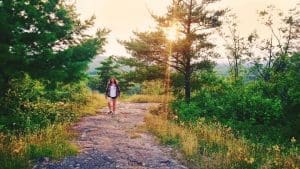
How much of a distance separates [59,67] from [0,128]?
2.57 m

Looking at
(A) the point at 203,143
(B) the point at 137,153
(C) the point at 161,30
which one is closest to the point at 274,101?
(C) the point at 161,30

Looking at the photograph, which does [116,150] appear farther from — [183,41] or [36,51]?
[183,41]

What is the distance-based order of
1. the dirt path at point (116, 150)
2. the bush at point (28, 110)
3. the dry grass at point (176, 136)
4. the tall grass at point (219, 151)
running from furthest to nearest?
the bush at point (28, 110)
the dry grass at point (176, 136)
the dirt path at point (116, 150)
the tall grass at point (219, 151)

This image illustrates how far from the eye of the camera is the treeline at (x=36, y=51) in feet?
40.0

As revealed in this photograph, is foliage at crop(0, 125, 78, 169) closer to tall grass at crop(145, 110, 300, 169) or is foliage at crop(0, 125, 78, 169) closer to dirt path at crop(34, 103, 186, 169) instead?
dirt path at crop(34, 103, 186, 169)

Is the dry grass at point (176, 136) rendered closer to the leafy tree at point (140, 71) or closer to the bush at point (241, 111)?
the bush at point (241, 111)

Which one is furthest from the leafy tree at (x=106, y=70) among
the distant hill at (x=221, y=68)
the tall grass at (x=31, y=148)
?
the tall grass at (x=31, y=148)

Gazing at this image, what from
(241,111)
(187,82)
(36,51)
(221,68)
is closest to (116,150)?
(36,51)

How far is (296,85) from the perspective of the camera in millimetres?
21719

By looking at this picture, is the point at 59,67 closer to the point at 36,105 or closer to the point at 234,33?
the point at 36,105

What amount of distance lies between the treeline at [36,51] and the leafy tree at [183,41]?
27.6 feet

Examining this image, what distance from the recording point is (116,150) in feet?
37.7

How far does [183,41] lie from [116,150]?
11.8 m

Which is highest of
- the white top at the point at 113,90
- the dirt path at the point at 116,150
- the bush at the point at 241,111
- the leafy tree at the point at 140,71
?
the leafy tree at the point at 140,71
